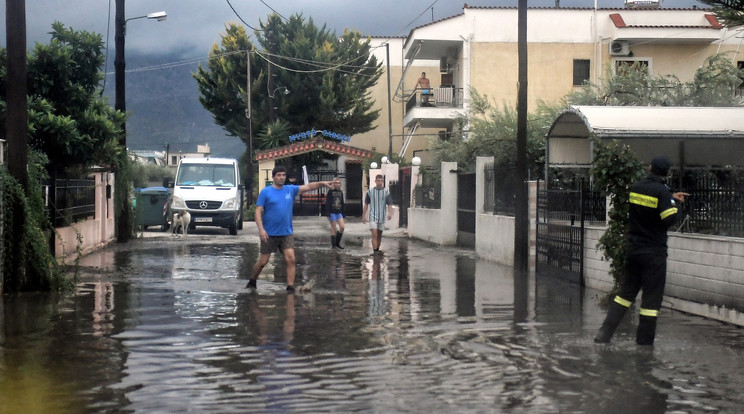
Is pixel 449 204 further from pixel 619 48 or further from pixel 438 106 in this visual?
pixel 619 48

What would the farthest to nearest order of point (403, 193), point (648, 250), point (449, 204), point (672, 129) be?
point (403, 193) → point (449, 204) → point (672, 129) → point (648, 250)

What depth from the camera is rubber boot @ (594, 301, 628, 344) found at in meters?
8.96

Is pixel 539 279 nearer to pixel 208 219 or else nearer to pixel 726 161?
pixel 726 161

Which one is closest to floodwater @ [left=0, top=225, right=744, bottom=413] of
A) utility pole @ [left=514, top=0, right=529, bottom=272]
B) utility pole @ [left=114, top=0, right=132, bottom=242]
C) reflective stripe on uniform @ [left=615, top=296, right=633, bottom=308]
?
reflective stripe on uniform @ [left=615, top=296, right=633, bottom=308]

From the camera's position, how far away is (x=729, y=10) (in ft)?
42.1

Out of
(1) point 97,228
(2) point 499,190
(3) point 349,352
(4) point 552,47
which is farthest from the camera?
(4) point 552,47

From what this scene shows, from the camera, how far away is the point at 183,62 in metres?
53.5

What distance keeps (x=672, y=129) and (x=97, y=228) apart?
13.2m

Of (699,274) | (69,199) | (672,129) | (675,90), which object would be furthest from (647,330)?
(675,90)

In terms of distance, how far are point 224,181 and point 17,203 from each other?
18751 mm

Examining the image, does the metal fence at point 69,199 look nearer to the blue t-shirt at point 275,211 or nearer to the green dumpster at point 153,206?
the blue t-shirt at point 275,211

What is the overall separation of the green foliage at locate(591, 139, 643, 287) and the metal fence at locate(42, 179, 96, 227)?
30.3 feet

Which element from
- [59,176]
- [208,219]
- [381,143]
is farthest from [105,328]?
[381,143]

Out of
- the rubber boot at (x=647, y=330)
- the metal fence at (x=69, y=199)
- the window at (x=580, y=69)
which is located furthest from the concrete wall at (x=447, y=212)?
the window at (x=580, y=69)
